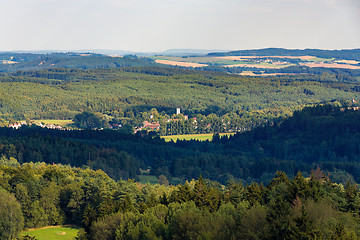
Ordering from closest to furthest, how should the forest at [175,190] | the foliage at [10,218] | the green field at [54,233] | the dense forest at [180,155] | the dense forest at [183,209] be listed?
1. the dense forest at [183,209]
2. the forest at [175,190]
3. the foliage at [10,218]
4. the green field at [54,233]
5. the dense forest at [180,155]

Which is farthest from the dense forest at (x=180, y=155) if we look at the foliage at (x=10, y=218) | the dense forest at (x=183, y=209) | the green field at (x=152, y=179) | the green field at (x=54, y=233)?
the foliage at (x=10, y=218)

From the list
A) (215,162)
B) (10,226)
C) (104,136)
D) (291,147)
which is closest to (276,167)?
(215,162)

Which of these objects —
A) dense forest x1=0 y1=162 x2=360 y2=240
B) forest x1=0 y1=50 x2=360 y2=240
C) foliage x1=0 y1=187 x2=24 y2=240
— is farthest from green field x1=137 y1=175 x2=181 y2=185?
foliage x1=0 y1=187 x2=24 y2=240

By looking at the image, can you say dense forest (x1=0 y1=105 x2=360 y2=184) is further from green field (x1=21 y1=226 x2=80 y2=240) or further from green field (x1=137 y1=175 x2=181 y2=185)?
green field (x1=21 y1=226 x2=80 y2=240)

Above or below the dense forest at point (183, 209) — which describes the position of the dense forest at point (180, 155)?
below

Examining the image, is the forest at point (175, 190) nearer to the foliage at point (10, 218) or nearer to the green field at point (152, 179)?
the foliage at point (10, 218)

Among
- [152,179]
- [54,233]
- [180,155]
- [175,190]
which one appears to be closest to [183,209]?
[175,190]
